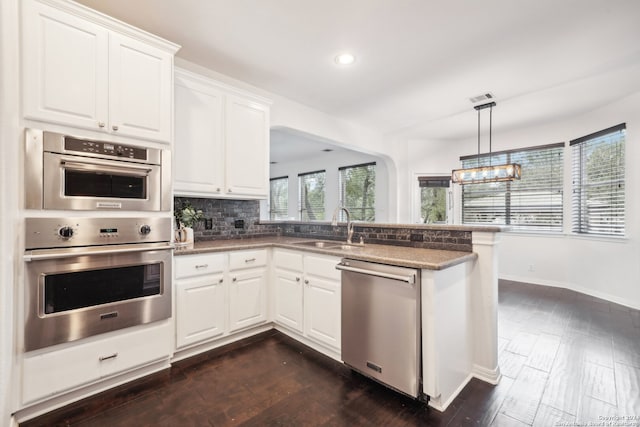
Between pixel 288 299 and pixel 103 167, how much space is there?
5.85 ft

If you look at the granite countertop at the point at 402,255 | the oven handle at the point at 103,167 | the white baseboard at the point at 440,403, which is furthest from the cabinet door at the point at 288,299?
the oven handle at the point at 103,167

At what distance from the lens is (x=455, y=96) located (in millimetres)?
3672

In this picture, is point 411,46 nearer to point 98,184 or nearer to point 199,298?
point 98,184

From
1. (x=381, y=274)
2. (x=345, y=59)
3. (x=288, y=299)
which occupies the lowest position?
(x=288, y=299)

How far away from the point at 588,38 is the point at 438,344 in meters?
2.82

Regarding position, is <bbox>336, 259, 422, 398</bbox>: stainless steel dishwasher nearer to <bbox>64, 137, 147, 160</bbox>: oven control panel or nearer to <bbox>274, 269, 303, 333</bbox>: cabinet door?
<bbox>274, 269, 303, 333</bbox>: cabinet door

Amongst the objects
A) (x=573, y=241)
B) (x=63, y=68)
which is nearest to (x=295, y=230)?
(x=63, y=68)

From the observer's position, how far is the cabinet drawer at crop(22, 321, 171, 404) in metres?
1.65

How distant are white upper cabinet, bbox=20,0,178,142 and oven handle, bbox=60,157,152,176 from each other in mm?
223

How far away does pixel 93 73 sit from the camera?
1840 mm

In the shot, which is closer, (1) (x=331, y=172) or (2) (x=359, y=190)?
(2) (x=359, y=190)

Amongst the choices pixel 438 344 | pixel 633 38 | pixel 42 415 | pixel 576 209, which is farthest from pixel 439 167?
pixel 42 415

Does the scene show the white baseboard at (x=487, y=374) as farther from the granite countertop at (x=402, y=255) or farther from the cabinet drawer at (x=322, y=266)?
the cabinet drawer at (x=322, y=266)

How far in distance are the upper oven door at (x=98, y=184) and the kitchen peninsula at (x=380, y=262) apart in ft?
1.69
